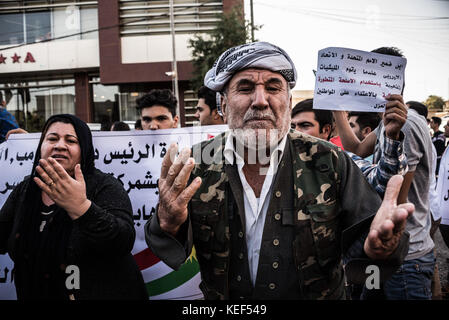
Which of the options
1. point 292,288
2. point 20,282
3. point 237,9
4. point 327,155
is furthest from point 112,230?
point 237,9

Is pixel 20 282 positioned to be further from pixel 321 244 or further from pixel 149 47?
pixel 149 47

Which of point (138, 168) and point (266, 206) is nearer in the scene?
point (266, 206)

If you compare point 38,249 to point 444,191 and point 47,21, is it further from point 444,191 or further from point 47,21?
point 47,21

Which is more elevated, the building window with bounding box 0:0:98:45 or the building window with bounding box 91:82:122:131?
the building window with bounding box 0:0:98:45

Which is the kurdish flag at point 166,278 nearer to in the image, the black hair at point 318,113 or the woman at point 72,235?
the woman at point 72,235

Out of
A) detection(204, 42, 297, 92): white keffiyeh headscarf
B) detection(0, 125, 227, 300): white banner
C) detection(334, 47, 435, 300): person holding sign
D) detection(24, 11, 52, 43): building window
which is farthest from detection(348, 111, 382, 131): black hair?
detection(24, 11, 52, 43): building window

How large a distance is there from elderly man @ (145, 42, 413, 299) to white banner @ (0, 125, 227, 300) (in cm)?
132

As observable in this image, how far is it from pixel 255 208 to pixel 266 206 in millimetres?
52

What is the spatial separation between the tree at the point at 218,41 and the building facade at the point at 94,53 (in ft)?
4.40

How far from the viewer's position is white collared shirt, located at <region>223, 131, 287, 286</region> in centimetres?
155

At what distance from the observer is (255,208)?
1594mm

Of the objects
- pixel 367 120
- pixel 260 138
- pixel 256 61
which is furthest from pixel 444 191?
pixel 256 61

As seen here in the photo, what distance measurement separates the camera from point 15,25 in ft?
62.8

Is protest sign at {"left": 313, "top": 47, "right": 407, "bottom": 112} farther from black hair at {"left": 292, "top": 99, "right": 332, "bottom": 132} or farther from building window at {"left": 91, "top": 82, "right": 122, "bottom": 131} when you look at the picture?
building window at {"left": 91, "top": 82, "right": 122, "bottom": 131}
